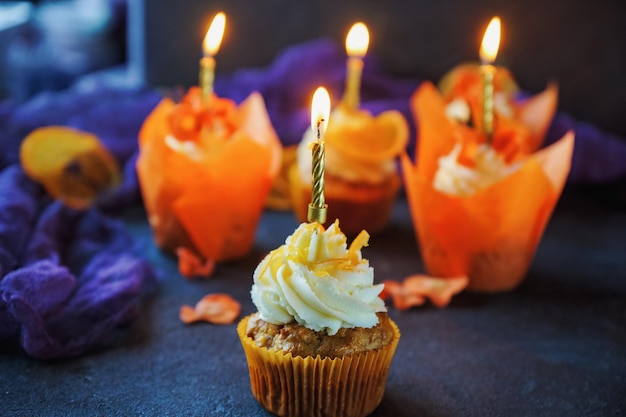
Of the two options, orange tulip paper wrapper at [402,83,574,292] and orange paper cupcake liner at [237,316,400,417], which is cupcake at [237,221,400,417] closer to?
orange paper cupcake liner at [237,316,400,417]

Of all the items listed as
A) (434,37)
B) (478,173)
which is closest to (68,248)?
(478,173)

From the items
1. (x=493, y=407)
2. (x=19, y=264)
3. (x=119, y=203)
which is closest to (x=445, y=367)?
(x=493, y=407)

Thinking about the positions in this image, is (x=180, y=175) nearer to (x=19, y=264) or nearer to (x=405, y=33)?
(x=19, y=264)

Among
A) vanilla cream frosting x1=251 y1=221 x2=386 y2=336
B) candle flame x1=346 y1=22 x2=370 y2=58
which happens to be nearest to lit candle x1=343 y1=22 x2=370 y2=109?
candle flame x1=346 y1=22 x2=370 y2=58

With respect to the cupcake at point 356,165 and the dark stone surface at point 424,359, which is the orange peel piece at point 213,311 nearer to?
the dark stone surface at point 424,359

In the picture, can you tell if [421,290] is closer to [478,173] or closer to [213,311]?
[478,173]
